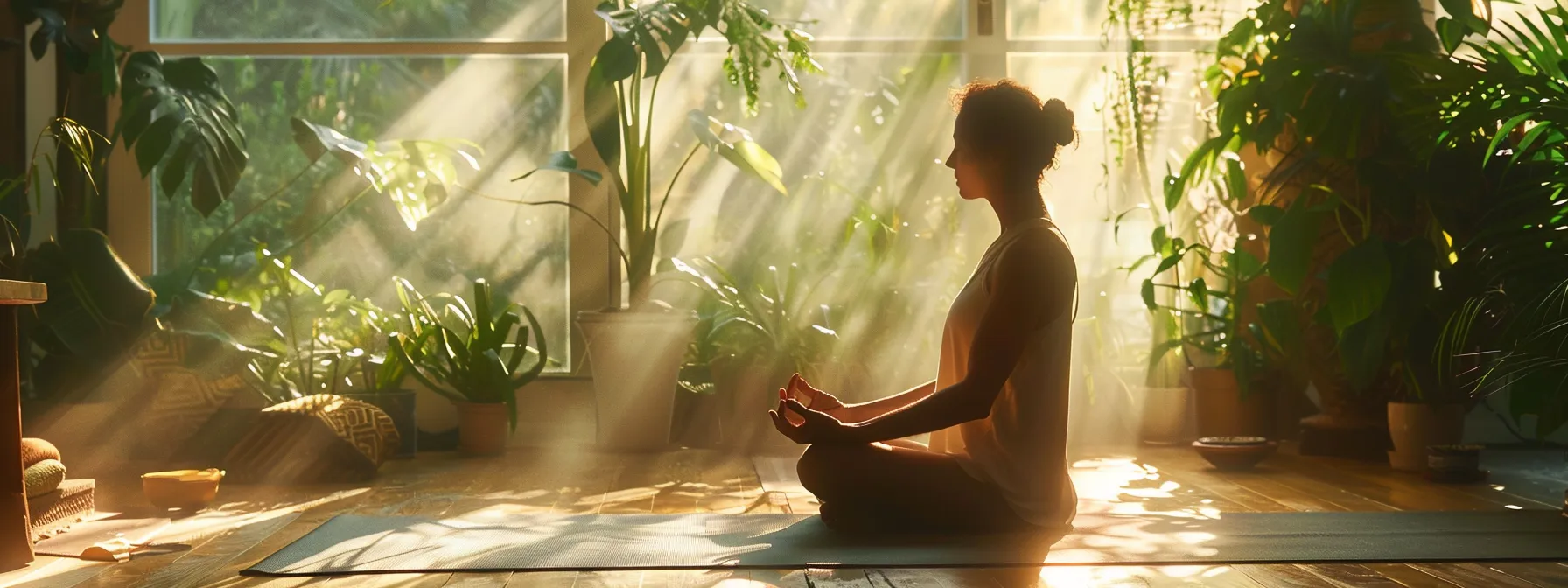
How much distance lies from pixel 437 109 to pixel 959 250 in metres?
2.07

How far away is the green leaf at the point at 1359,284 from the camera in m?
3.72

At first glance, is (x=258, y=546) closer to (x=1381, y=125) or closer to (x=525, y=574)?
(x=525, y=574)

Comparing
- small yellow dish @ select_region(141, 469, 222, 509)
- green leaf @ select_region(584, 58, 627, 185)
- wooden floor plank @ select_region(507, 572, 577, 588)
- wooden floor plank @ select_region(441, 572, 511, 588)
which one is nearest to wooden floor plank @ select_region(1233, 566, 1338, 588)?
wooden floor plank @ select_region(507, 572, 577, 588)

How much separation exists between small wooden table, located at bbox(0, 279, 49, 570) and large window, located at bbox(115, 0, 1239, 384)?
2.48m

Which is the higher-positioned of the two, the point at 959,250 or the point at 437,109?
the point at 437,109

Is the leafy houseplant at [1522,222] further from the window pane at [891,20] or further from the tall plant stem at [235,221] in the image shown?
the tall plant stem at [235,221]

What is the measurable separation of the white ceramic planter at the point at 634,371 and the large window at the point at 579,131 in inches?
22.0

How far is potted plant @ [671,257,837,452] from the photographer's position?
15.2 ft

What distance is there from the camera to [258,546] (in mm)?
2775

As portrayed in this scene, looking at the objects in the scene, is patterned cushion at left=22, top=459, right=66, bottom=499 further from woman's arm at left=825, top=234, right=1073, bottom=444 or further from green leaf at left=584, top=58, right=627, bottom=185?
green leaf at left=584, top=58, right=627, bottom=185

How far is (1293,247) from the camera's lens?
159 inches

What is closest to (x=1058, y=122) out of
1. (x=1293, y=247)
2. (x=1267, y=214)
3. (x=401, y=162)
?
(x=1293, y=247)

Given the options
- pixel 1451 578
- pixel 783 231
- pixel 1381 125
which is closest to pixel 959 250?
pixel 783 231

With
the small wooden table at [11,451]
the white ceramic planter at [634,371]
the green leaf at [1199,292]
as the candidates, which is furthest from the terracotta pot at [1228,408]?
the small wooden table at [11,451]
